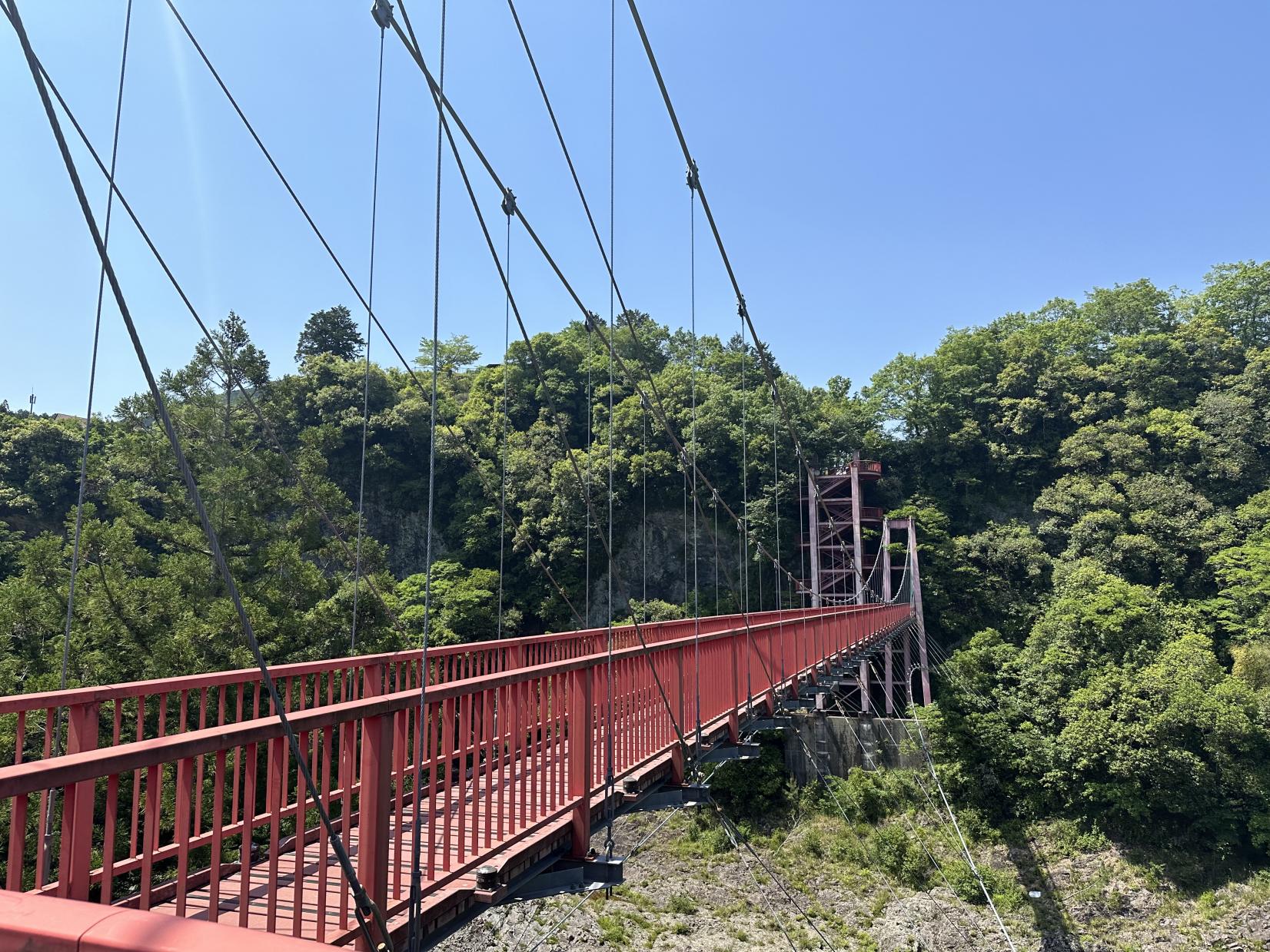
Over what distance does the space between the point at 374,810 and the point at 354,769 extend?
1139 millimetres

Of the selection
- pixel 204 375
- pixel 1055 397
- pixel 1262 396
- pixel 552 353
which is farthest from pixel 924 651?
pixel 552 353

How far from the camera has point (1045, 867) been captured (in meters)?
12.7

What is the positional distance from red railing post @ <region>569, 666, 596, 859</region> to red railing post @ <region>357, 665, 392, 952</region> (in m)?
1.19

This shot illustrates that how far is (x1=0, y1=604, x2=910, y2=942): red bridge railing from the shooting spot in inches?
63.3

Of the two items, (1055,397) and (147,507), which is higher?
(1055,397)

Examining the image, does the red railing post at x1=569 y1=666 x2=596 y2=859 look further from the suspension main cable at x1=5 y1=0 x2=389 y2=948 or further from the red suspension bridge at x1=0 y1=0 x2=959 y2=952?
the suspension main cable at x1=5 y1=0 x2=389 y2=948

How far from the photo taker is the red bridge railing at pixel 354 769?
1.61 meters

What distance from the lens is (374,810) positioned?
1.97m

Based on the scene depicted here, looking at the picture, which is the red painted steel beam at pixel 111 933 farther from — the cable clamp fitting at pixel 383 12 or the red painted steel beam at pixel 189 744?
the cable clamp fitting at pixel 383 12

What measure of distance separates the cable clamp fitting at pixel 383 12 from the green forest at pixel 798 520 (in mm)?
2329

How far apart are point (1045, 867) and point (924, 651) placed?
6.34 metres

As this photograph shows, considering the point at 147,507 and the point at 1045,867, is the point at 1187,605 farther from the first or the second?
the point at 147,507

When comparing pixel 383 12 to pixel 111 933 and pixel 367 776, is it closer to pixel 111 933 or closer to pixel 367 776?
pixel 367 776

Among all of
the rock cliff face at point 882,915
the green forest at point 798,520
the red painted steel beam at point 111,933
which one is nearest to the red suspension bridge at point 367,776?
the red painted steel beam at point 111,933
